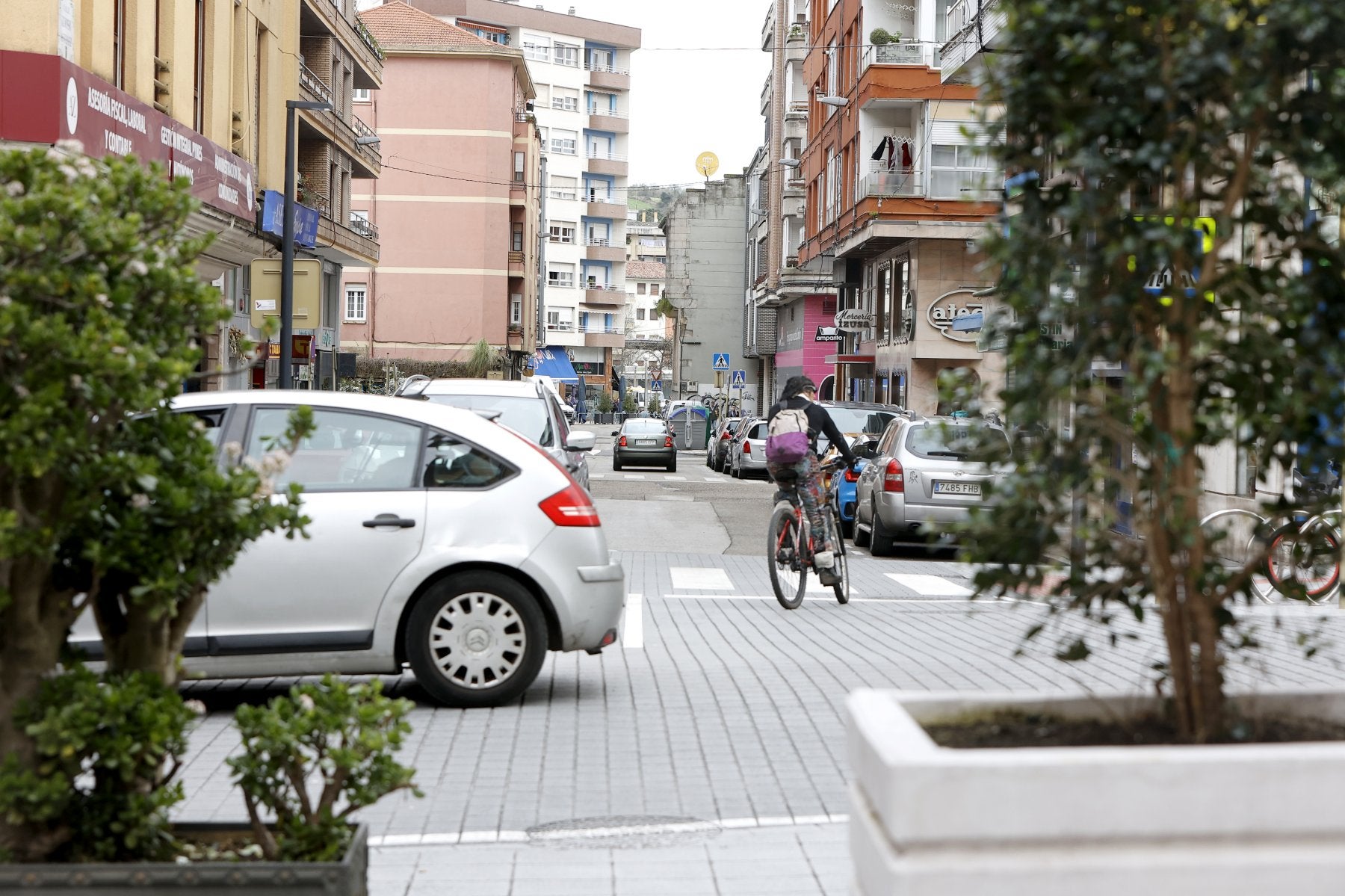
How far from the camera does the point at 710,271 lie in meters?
102

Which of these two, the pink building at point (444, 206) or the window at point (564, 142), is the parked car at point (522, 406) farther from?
the window at point (564, 142)

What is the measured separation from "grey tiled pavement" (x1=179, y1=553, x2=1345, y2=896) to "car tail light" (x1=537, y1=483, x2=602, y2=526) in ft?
Answer: 3.06

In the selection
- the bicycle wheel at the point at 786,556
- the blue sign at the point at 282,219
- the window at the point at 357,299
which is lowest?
the bicycle wheel at the point at 786,556

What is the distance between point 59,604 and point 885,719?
1930 millimetres

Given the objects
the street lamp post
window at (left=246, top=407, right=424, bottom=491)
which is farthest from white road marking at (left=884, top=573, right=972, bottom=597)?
the street lamp post

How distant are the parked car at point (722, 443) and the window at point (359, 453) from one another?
36479 mm

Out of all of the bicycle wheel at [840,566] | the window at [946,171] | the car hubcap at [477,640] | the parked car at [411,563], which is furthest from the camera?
the window at [946,171]

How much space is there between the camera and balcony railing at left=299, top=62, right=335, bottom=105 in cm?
3788

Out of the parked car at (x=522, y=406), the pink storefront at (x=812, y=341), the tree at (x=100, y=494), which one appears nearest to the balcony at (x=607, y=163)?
the pink storefront at (x=812, y=341)

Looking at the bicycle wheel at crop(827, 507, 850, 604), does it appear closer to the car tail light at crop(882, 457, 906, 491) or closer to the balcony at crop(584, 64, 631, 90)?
the car tail light at crop(882, 457, 906, 491)

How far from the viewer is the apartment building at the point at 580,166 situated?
110 m

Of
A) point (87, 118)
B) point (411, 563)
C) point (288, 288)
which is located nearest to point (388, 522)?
point (411, 563)

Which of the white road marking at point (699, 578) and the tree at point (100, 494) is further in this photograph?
the white road marking at point (699, 578)

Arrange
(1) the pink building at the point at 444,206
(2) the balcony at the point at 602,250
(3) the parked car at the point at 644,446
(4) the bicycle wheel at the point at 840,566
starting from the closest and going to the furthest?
(4) the bicycle wheel at the point at 840,566
(3) the parked car at the point at 644,446
(1) the pink building at the point at 444,206
(2) the balcony at the point at 602,250
